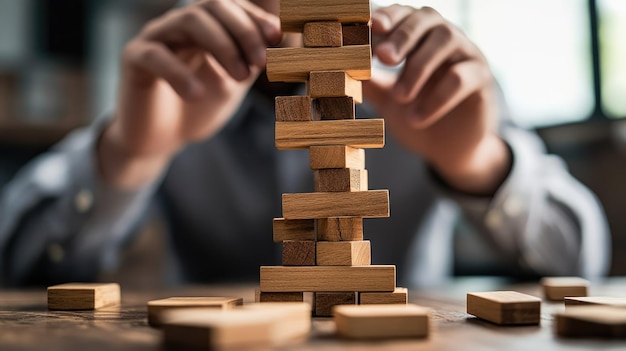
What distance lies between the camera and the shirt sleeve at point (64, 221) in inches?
76.0

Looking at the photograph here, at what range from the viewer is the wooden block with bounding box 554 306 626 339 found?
66 centimetres

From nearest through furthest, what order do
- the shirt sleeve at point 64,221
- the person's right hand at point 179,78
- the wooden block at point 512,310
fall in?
the wooden block at point 512,310 < the person's right hand at point 179,78 < the shirt sleeve at point 64,221

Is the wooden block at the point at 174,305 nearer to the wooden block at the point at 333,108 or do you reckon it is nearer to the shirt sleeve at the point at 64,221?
the wooden block at the point at 333,108

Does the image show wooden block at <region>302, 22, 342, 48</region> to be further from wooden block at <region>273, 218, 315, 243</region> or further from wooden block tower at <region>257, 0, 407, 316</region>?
wooden block at <region>273, 218, 315, 243</region>

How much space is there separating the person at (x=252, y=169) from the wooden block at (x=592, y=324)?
58 cm

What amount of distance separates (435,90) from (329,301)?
59cm

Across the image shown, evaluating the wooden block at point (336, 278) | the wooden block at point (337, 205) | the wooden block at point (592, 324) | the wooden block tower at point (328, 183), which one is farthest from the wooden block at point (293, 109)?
the wooden block at point (592, 324)

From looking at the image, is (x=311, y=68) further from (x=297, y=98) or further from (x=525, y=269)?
(x=525, y=269)

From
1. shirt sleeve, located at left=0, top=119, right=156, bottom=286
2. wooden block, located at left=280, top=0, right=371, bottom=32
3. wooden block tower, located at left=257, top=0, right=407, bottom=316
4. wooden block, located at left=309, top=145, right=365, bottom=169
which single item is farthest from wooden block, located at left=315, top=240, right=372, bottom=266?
shirt sleeve, located at left=0, top=119, right=156, bottom=286

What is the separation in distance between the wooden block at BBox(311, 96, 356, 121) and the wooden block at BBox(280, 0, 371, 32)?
0.12 meters

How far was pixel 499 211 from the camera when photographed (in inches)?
76.6

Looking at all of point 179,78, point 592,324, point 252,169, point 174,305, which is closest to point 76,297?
point 174,305

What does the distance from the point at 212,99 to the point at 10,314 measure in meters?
0.77

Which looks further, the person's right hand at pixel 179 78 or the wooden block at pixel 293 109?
the person's right hand at pixel 179 78
